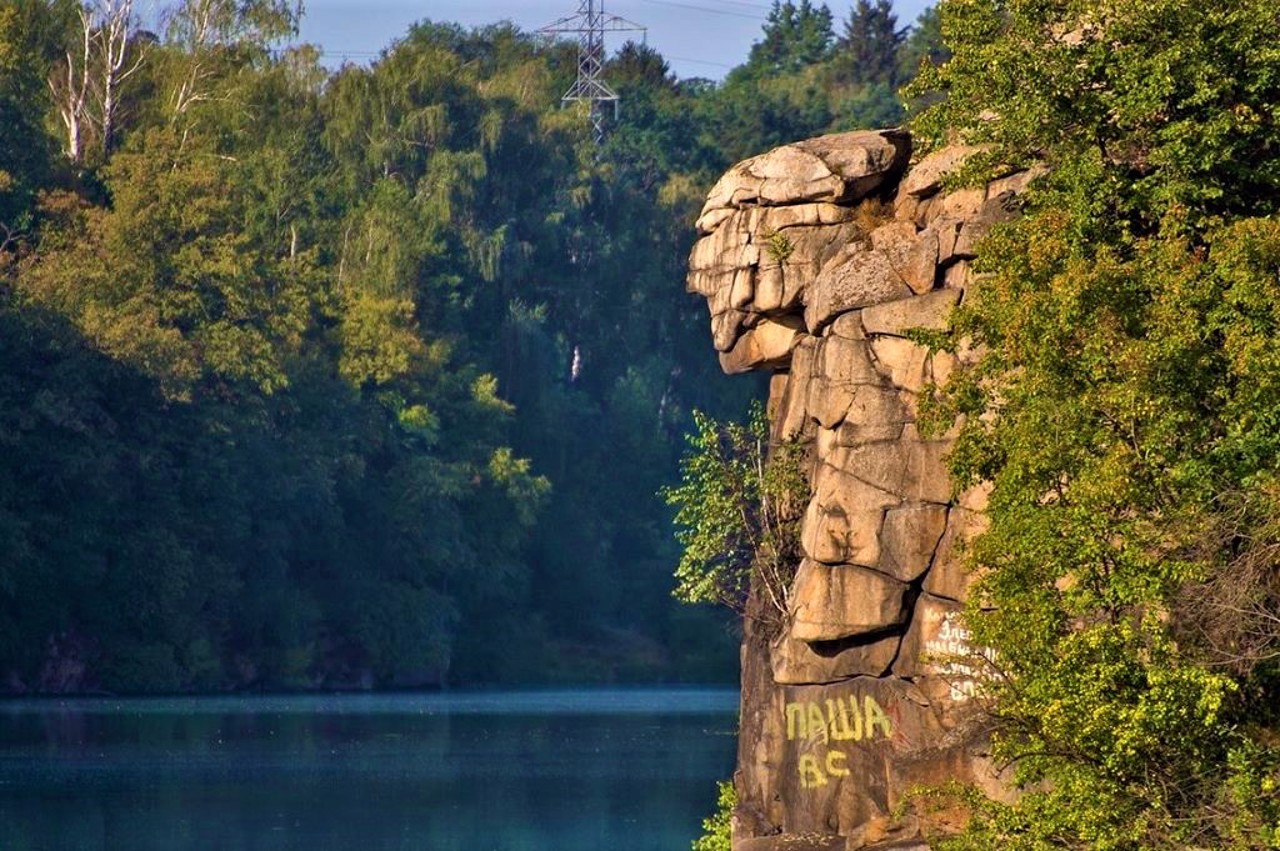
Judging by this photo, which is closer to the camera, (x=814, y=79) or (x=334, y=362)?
(x=334, y=362)

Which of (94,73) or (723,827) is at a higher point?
(94,73)

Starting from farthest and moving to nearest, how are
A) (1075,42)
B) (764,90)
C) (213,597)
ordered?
(764,90), (213,597), (1075,42)

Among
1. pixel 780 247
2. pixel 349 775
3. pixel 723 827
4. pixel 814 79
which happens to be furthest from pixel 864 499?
pixel 814 79

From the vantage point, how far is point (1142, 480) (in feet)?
60.5

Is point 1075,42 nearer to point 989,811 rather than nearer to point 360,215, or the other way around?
point 989,811

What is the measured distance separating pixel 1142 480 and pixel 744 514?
6.36 m

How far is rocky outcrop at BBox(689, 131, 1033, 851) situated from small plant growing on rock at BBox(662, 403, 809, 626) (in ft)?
1.40

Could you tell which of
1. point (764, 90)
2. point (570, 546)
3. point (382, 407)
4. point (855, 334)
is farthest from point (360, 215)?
point (855, 334)

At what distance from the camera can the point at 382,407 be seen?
7362cm

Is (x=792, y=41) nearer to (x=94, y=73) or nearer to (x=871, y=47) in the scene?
(x=871, y=47)

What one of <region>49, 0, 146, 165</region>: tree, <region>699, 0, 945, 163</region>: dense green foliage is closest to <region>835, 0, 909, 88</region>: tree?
<region>699, 0, 945, 163</region>: dense green foliage

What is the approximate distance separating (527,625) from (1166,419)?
62225mm

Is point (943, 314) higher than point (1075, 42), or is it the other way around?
point (1075, 42)

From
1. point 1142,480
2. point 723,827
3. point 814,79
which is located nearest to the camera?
point 1142,480
